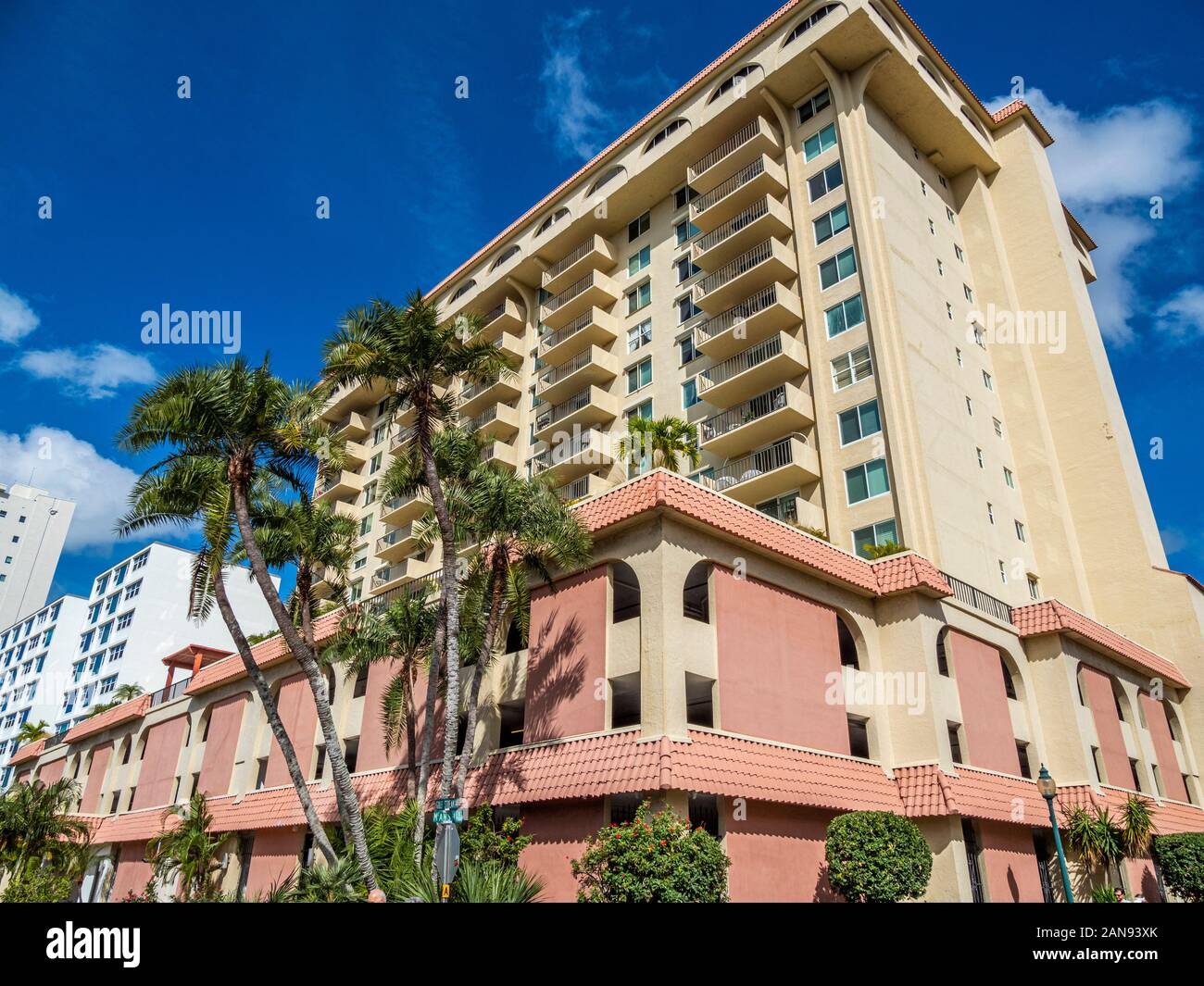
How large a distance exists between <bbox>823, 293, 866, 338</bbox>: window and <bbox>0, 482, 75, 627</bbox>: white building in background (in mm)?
127746

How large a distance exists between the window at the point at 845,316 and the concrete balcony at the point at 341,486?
122 ft

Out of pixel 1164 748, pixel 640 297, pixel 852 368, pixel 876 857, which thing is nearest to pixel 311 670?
pixel 876 857

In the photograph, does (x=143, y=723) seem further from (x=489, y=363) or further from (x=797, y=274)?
(x=797, y=274)

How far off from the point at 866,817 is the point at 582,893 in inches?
305

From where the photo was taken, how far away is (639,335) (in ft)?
151

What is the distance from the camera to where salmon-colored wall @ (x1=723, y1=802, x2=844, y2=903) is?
2058 cm

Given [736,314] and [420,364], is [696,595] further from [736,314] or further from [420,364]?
[736,314]

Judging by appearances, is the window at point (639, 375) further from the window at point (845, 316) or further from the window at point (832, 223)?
the window at point (832, 223)

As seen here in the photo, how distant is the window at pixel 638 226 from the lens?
158 feet

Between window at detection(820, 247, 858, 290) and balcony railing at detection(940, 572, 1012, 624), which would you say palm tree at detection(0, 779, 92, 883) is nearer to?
balcony railing at detection(940, 572, 1012, 624)

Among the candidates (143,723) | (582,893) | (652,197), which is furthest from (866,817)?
(143,723)

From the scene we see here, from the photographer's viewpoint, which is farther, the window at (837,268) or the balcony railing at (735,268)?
the balcony railing at (735,268)

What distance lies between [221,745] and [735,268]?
34011 mm

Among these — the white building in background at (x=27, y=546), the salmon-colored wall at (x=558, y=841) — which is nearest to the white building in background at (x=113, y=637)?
the white building in background at (x=27, y=546)
